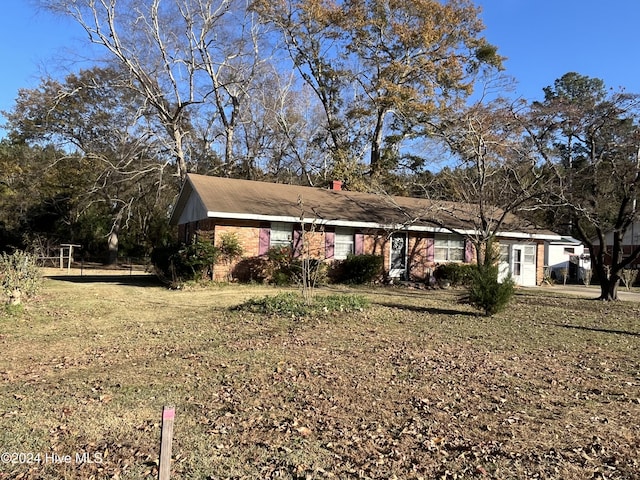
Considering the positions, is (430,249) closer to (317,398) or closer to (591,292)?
(591,292)

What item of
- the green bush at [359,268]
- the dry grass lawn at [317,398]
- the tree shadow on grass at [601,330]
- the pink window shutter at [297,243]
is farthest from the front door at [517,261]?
the dry grass lawn at [317,398]

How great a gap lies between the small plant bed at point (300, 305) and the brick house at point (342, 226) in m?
5.33

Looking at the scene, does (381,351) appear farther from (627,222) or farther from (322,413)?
(627,222)

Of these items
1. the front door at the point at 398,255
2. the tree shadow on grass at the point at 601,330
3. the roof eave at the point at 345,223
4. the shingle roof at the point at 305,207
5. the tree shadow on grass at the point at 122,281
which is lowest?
the tree shadow on grass at the point at 601,330

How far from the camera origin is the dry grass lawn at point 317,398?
3.87 meters


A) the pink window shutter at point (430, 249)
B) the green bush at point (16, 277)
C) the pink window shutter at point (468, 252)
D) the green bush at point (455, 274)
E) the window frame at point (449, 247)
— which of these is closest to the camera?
the green bush at point (16, 277)

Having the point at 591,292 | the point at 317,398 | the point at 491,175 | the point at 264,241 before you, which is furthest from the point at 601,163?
the point at 317,398

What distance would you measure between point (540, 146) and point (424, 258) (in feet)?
21.6

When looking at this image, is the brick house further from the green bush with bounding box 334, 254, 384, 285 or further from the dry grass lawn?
the dry grass lawn

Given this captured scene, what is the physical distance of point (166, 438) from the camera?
251 centimetres

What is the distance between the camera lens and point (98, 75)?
31609 millimetres

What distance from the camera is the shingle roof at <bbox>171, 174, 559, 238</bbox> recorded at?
714 inches

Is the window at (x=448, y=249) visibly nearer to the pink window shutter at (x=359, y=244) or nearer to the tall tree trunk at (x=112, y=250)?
the pink window shutter at (x=359, y=244)

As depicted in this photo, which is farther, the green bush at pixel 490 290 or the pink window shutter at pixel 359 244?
the pink window shutter at pixel 359 244
